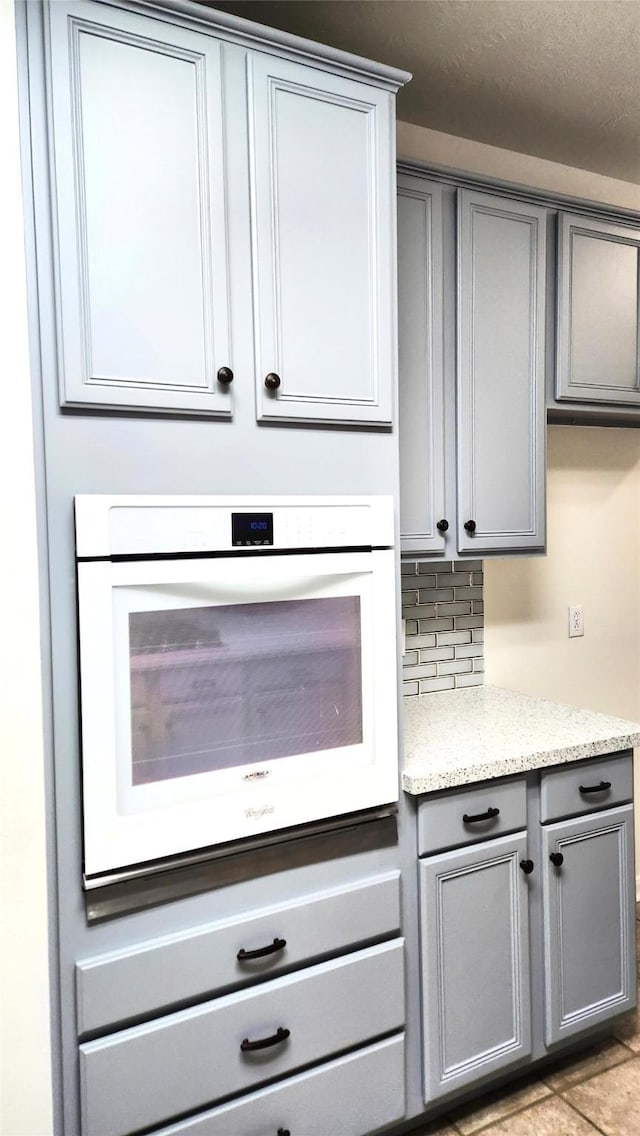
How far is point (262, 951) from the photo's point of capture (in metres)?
1.47

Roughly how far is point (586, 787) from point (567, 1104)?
2.72 feet

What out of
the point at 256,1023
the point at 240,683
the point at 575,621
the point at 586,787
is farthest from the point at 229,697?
the point at 575,621

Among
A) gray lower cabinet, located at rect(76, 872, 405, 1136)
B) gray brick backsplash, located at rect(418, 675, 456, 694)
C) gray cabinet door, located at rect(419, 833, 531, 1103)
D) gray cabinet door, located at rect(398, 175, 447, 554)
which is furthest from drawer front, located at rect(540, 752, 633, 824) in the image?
gray cabinet door, located at rect(398, 175, 447, 554)

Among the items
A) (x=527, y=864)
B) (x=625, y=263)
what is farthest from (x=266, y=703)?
(x=625, y=263)

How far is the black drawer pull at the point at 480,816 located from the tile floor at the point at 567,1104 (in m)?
0.80

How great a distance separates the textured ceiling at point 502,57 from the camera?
1.80 metres

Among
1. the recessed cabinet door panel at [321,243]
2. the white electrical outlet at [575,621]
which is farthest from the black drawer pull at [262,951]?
the white electrical outlet at [575,621]

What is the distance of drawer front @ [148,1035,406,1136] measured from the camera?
146cm

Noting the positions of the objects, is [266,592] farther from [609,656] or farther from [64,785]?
[609,656]

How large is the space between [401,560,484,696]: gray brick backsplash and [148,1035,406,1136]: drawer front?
1049 millimetres

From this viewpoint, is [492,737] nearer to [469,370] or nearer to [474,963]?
[474,963]

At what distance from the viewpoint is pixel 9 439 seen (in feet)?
4.16

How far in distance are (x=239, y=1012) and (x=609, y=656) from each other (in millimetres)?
2012

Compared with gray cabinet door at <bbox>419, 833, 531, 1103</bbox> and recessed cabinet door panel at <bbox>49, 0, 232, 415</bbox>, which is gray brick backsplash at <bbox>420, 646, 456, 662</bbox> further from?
recessed cabinet door panel at <bbox>49, 0, 232, 415</bbox>
